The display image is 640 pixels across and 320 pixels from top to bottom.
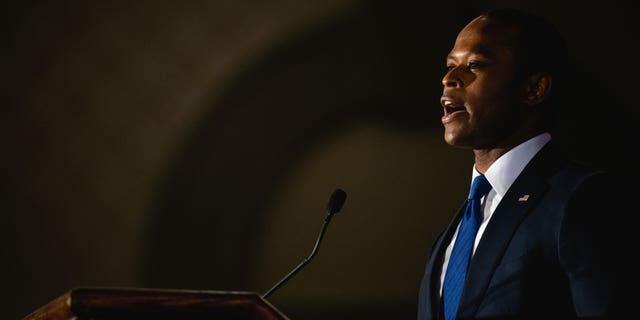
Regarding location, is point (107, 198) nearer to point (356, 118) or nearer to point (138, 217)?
point (138, 217)

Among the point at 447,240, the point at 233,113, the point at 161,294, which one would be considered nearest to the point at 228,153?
the point at 233,113

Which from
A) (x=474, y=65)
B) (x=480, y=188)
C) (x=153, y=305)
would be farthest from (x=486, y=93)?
(x=153, y=305)

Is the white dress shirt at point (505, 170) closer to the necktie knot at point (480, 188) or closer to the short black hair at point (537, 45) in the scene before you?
the necktie knot at point (480, 188)

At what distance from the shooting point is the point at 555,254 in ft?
3.26

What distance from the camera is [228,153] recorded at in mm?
2500

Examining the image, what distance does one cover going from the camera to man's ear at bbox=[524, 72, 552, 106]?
1215 mm

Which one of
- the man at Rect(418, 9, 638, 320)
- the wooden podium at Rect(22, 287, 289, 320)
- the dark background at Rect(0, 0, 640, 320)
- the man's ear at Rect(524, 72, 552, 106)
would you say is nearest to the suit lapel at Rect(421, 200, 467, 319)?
the man at Rect(418, 9, 638, 320)

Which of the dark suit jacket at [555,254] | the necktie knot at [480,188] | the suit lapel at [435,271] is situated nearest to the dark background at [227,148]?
the suit lapel at [435,271]

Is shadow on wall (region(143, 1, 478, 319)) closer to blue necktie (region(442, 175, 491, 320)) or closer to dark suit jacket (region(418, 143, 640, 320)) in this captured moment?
blue necktie (region(442, 175, 491, 320))

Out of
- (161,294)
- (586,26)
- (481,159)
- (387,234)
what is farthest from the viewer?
(387,234)

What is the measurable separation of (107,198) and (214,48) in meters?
0.75

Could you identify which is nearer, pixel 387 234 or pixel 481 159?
pixel 481 159

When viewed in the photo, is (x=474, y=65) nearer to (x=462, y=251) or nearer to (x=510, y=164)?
(x=510, y=164)

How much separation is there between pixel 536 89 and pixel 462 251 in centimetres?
36
